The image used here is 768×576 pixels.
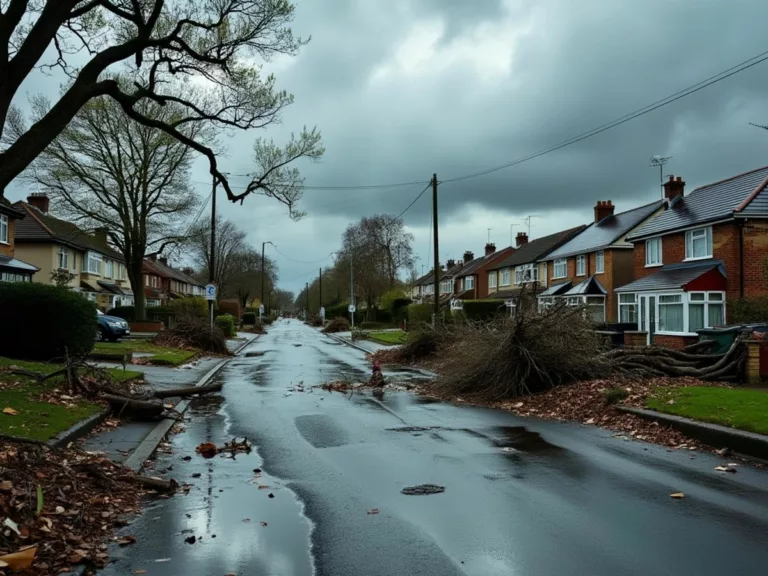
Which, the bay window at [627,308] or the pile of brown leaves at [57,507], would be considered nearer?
the pile of brown leaves at [57,507]

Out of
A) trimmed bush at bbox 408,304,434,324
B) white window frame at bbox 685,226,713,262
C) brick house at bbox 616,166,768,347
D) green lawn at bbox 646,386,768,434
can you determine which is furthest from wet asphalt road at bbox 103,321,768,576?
trimmed bush at bbox 408,304,434,324

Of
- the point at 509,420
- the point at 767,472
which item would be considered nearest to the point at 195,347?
the point at 509,420

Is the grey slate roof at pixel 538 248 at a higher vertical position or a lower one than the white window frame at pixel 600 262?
higher

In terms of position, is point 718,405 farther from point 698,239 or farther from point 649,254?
point 649,254

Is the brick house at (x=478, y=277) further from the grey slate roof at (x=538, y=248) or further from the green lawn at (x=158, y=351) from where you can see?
the green lawn at (x=158, y=351)

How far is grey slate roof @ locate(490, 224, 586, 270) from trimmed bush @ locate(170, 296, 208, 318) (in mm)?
26769

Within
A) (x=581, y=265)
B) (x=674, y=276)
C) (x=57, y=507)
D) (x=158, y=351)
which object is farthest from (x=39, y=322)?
(x=581, y=265)

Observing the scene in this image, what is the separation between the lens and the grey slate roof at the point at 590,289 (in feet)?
128

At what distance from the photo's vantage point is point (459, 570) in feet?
14.9

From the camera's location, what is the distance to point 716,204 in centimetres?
2805

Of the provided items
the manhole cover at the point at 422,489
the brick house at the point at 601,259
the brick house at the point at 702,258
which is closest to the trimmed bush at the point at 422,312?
the brick house at the point at 601,259

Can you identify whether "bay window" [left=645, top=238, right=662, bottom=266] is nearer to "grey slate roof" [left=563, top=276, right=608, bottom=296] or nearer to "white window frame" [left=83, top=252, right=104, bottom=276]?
"grey slate roof" [left=563, top=276, right=608, bottom=296]

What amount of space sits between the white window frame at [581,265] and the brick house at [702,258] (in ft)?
34.0

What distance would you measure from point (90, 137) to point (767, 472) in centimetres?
3853
